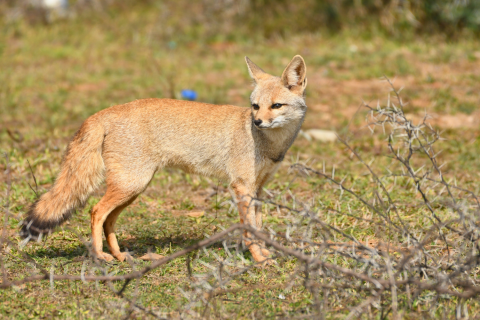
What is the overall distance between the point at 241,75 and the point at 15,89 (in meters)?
3.81

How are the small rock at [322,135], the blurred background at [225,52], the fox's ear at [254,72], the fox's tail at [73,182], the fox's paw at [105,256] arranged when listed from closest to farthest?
the fox's tail at [73,182], the fox's paw at [105,256], the fox's ear at [254,72], the small rock at [322,135], the blurred background at [225,52]

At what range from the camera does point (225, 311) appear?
11.5 feet

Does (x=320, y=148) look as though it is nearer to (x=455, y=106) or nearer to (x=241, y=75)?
(x=455, y=106)

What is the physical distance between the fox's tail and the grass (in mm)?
342

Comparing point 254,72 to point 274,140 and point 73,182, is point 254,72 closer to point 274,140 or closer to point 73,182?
point 274,140

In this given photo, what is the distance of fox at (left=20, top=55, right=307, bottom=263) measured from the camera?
4.53m

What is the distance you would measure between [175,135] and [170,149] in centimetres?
13

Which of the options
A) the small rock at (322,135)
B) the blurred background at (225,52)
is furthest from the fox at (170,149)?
the blurred background at (225,52)

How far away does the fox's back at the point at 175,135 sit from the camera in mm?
4625

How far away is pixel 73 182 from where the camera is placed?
4484mm

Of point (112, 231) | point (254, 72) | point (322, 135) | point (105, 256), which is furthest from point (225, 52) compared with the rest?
point (105, 256)

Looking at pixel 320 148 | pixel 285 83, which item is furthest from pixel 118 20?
pixel 285 83

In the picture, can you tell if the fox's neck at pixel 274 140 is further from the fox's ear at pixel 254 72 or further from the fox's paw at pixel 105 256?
the fox's paw at pixel 105 256

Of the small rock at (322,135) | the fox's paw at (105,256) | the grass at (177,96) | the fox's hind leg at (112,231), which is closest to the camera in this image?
the grass at (177,96)
